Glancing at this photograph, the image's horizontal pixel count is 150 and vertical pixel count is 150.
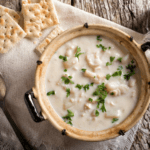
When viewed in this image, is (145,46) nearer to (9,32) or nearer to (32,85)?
(32,85)

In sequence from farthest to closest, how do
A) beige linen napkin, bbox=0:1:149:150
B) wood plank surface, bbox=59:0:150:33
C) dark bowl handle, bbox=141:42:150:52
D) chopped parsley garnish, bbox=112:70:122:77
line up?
wood plank surface, bbox=59:0:150:33 → beige linen napkin, bbox=0:1:149:150 → chopped parsley garnish, bbox=112:70:122:77 → dark bowl handle, bbox=141:42:150:52

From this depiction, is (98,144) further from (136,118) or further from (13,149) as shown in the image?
(13,149)

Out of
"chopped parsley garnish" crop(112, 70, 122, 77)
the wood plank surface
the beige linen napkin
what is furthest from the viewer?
the wood plank surface

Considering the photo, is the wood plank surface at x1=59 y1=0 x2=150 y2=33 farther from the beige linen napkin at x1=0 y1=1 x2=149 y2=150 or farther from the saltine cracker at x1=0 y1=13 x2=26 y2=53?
the saltine cracker at x1=0 y1=13 x2=26 y2=53

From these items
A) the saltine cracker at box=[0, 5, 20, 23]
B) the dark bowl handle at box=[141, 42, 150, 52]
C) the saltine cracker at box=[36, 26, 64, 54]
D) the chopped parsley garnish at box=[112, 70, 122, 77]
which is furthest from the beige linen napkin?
the chopped parsley garnish at box=[112, 70, 122, 77]

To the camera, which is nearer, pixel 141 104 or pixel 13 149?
pixel 141 104

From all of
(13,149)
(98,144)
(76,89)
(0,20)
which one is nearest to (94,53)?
(76,89)
